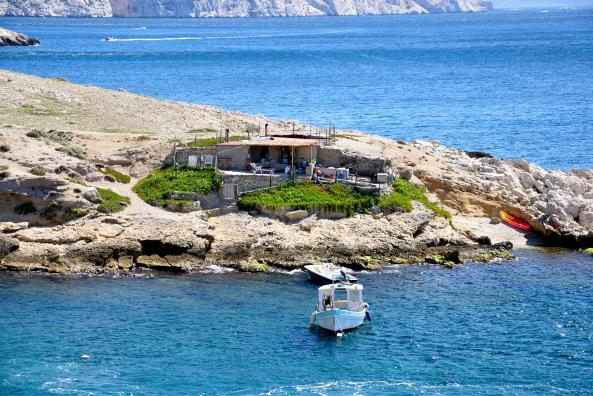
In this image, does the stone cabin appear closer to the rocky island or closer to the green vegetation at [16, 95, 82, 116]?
the rocky island

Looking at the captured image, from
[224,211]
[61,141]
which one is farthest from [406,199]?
[61,141]

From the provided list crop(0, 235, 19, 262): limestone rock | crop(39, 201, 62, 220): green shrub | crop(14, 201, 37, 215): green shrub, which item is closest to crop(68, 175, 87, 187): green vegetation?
crop(39, 201, 62, 220): green shrub

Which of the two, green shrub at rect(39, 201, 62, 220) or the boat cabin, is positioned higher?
green shrub at rect(39, 201, 62, 220)

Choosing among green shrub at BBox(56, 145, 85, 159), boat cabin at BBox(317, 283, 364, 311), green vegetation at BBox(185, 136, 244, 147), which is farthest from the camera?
green vegetation at BBox(185, 136, 244, 147)

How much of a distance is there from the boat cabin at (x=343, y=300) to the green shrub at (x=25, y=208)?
20217mm

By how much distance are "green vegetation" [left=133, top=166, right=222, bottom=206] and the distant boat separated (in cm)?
1146

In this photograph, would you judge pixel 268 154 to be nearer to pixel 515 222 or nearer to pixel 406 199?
pixel 406 199

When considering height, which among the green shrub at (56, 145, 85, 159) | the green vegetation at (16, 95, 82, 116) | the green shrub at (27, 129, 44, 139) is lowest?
the green vegetation at (16, 95, 82, 116)

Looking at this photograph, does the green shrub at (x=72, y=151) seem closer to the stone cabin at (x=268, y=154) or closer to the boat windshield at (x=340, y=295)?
the stone cabin at (x=268, y=154)

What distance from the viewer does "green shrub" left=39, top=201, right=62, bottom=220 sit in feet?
223

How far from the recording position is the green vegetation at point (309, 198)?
70.6 metres

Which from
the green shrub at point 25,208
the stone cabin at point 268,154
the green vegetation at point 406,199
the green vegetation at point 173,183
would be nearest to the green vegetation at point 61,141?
the green vegetation at point 173,183

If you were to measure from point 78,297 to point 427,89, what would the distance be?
329ft

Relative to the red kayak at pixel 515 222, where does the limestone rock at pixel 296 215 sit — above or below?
above
